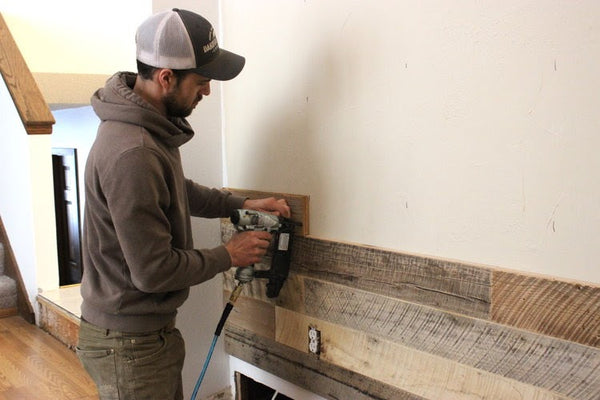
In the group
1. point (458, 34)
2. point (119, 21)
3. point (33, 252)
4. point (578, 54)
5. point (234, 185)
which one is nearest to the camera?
point (578, 54)

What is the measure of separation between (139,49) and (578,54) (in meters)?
1.08

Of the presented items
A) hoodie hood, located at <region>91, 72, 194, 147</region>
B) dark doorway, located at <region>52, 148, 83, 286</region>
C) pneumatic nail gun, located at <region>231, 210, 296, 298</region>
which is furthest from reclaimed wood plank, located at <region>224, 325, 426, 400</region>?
dark doorway, located at <region>52, 148, 83, 286</region>

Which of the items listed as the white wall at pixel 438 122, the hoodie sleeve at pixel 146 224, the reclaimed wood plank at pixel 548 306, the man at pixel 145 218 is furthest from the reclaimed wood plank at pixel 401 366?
the hoodie sleeve at pixel 146 224

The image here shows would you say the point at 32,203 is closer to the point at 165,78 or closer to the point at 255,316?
the point at 255,316

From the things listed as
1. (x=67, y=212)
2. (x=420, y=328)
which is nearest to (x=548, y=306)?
(x=420, y=328)

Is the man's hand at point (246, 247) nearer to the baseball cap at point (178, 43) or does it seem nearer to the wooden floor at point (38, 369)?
the baseball cap at point (178, 43)

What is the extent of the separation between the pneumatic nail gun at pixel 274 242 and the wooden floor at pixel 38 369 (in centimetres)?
104

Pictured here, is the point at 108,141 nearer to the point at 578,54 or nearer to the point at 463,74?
the point at 463,74

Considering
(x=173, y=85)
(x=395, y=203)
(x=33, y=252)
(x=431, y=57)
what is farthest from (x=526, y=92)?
(x=33, y=252)

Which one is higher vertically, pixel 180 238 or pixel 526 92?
pixel 526 92

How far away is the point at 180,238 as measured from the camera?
1.62 m

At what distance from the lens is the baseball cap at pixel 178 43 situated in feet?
4.91

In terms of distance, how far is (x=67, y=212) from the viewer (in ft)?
16.9

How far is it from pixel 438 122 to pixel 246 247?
2.17 feet
